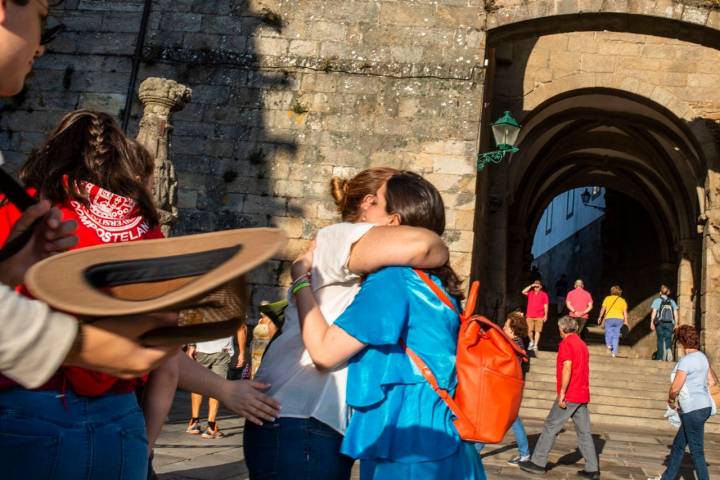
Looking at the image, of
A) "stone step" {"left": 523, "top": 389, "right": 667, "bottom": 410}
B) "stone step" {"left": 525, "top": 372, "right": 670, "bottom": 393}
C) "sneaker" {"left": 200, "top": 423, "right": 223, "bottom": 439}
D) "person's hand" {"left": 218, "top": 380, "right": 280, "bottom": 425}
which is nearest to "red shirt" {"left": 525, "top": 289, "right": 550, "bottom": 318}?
"stone step" {"left": 525, "top": 372, "right": 670, "bottom": 393}

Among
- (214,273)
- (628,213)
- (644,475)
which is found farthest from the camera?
(628,213)

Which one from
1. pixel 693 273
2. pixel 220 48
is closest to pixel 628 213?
pixel 693 273

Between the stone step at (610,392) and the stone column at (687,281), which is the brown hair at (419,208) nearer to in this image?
the stone step at (610,392)

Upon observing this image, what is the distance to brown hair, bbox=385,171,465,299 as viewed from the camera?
2.48 meters

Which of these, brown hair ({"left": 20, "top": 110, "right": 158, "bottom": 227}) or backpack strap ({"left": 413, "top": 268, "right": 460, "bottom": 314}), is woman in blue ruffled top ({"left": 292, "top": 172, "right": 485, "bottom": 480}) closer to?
backpack strap ({"left": 413, "top": 268, "right": 460, "bottom": 314})

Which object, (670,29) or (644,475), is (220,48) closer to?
(670,29)

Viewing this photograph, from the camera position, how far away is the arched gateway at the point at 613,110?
12047mm

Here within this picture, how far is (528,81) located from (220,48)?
748cm

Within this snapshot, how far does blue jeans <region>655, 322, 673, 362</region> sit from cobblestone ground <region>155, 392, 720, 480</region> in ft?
17.0

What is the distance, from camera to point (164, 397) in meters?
2.08

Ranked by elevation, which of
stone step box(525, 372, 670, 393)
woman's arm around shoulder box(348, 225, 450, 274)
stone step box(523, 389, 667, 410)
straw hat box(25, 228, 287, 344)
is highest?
woman's arm around shoulder box(348, 225, 450, 274)

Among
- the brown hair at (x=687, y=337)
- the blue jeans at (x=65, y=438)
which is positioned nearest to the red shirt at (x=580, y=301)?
the brown hair at (x=687, y=337)

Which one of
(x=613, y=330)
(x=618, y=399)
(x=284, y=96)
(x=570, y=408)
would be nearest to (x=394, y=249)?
(x=570, y=408)

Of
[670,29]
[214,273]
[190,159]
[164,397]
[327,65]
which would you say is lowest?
[164,397]
